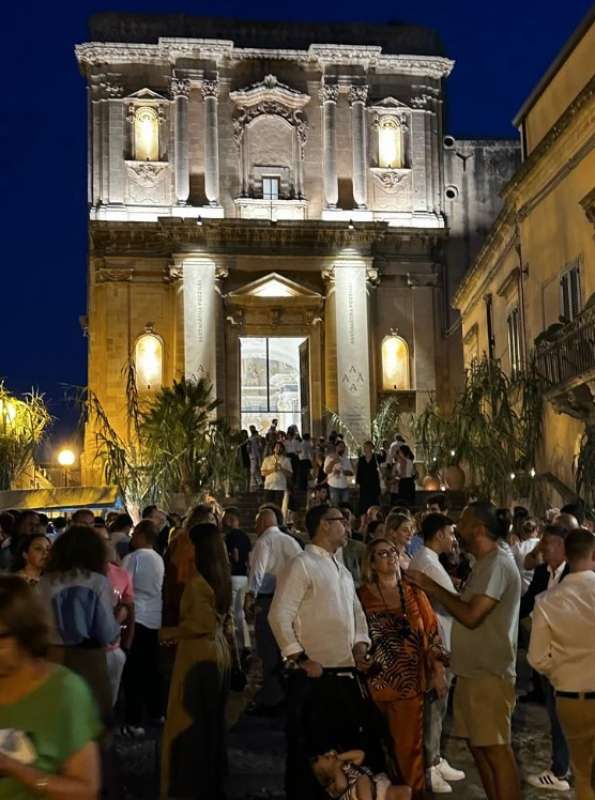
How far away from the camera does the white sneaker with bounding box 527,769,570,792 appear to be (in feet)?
26.6

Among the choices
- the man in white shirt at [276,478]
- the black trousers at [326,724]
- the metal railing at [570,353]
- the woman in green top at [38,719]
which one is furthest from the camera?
the man in white shirt at [276,478]

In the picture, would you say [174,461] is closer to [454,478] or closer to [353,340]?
[454,478]

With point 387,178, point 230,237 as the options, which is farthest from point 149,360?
point 387,178

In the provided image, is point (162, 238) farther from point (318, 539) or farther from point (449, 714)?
point (318, 539)

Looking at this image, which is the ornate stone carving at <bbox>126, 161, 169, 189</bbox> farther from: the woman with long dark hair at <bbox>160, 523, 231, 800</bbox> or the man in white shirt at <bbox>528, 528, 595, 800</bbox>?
the man in white shirt at <bbox>528, 528, 595, 800</bbox>

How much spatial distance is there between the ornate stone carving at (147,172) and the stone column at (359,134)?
668 cm

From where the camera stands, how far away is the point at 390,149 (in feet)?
131

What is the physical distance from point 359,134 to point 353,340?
7.58m

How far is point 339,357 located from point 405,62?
11225mm

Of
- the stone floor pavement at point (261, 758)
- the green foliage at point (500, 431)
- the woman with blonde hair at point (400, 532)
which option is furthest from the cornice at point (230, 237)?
the woman with blonde hair at point (400, 532)

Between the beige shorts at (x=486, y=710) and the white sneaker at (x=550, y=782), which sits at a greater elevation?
the beige shorts at (x=486, y=710)

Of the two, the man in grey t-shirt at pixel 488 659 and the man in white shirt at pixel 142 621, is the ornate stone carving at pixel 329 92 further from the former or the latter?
the man in grey t-shirt at pixel 488 659

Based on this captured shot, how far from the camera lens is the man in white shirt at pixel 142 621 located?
965 centimetres

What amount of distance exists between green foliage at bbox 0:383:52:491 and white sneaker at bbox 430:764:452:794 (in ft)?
66.0
